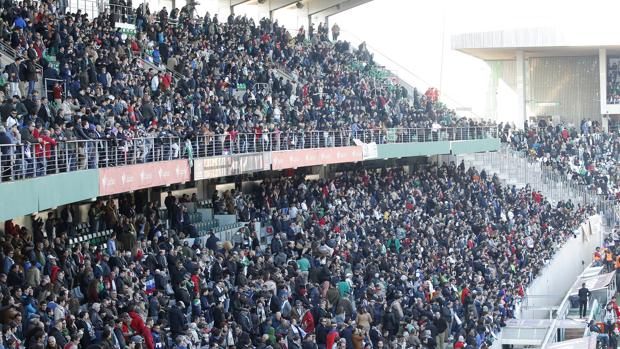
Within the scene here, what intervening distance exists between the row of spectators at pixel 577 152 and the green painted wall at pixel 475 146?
2514 millimetres

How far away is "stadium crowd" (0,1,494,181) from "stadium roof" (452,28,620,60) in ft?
30.6

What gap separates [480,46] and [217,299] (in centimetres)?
3126

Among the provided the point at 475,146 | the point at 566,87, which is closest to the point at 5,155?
the point at 475,146

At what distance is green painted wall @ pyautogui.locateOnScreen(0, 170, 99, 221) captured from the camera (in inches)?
581

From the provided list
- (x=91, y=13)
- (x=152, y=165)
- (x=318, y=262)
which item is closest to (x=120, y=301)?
(x=152, y=165)

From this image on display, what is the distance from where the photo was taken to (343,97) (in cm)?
3334

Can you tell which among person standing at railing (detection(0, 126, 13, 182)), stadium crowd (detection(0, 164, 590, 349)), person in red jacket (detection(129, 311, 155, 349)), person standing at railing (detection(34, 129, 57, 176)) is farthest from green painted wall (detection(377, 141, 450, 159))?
person in red jacket (detection(129, 311, 155, 349))

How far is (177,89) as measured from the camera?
82.1 ft

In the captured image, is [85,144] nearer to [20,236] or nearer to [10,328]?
[20,236]

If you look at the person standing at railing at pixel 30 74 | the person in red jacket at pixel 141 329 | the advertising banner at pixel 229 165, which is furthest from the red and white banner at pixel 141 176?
the person in red jacket at pixel 141 329

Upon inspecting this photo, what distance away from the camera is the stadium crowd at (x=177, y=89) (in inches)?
734

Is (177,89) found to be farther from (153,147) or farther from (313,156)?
(313,156)

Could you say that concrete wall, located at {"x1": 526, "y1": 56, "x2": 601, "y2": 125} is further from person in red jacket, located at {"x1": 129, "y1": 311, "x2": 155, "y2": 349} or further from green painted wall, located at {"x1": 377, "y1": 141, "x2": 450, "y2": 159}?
person in red jacket, located at {"x1": 129, "y1": 311, "x2": 155, "y2": 349}

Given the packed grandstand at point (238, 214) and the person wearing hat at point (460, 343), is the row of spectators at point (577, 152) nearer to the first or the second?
the packed grandstand at point (238, 214)
